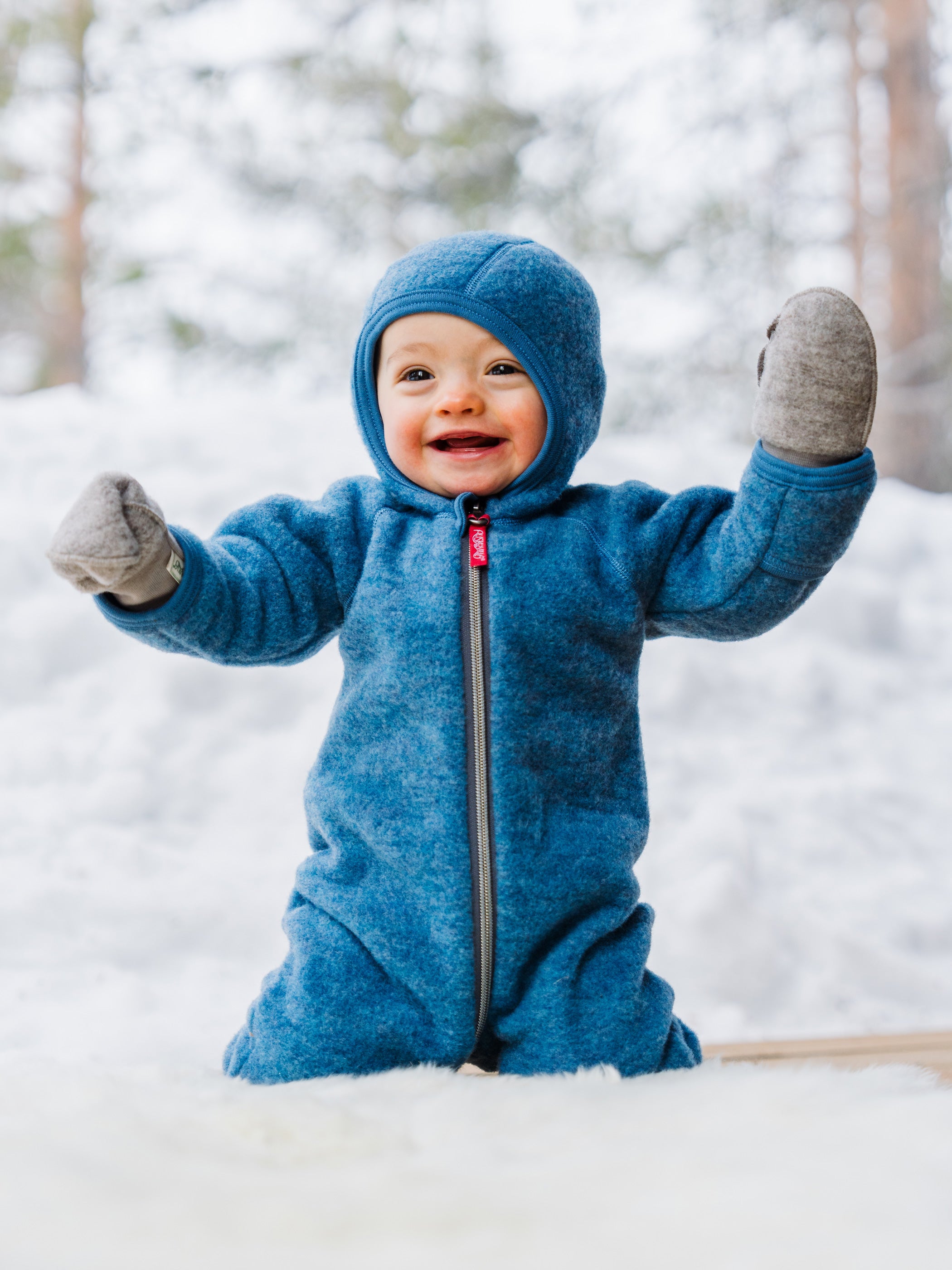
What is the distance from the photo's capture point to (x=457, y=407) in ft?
3.88

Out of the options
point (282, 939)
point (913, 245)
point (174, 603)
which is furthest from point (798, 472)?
point (913, 245)

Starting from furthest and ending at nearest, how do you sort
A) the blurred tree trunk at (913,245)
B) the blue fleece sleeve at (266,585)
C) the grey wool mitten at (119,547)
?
the blurred tree trunk at (913,245) → the blue fleece sleeve at (266,585) → the grey wool mitten at (119,547)

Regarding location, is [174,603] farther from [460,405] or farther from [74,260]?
[74,260]

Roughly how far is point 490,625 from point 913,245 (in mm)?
4531

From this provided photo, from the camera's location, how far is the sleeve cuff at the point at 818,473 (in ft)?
3.59

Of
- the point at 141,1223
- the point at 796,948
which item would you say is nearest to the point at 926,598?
the point at 796,948

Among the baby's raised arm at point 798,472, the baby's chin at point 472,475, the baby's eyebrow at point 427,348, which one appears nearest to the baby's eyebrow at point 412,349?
the baby's eyebrow at point 427,348

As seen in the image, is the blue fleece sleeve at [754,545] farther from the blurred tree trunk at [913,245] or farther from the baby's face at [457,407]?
the blurred tree trunk at [913,245]

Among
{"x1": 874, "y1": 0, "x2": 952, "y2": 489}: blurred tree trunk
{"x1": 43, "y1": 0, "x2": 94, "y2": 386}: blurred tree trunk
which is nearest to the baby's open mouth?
{"x1": 874, "y1": 0, "x2": 952, "y2": 489}: blurred tree trunk

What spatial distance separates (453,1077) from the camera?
1.10m

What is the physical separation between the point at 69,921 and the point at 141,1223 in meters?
1.03

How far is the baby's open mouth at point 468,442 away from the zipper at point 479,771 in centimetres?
12

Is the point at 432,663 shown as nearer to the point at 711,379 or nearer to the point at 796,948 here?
the point at 796,948

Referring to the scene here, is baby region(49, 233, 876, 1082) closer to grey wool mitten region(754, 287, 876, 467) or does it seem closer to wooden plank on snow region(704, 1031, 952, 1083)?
grey wool mitten region(754, 287, 876, 467)
